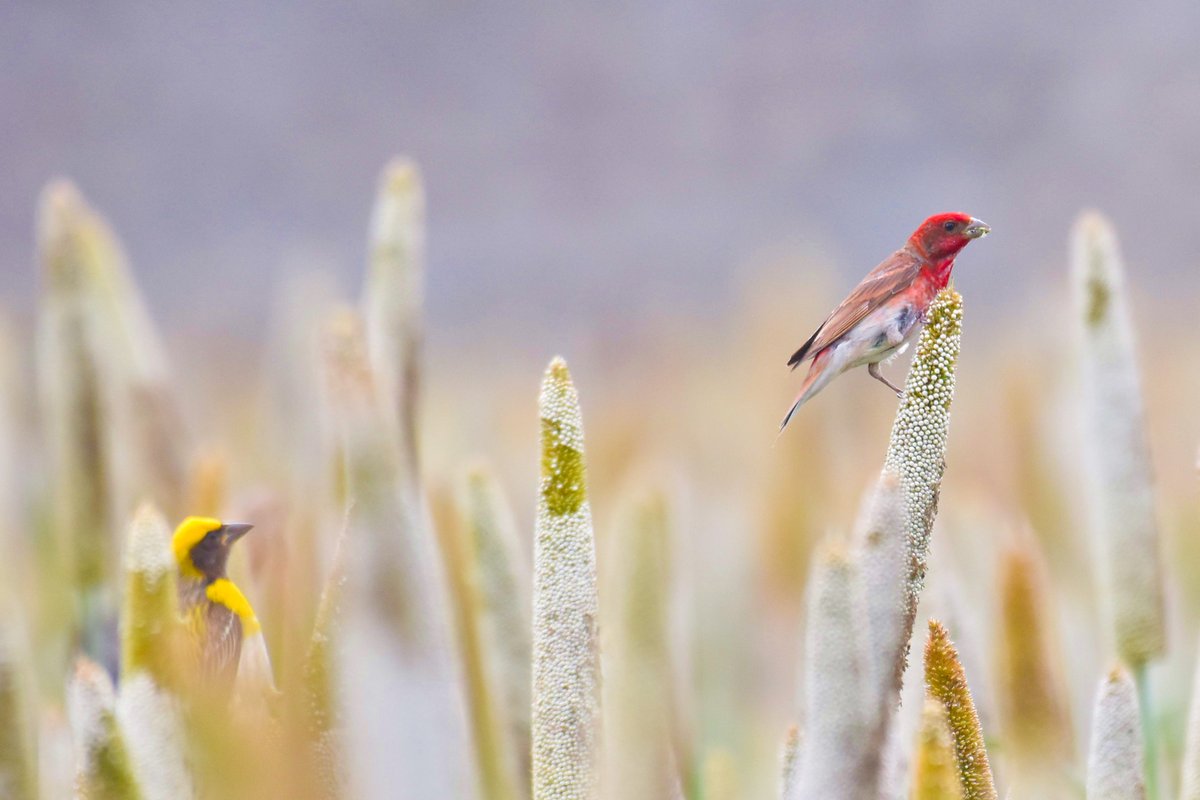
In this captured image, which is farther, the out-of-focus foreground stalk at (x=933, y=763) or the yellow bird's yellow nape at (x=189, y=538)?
the yellow bird's yellow nape at (x=189, y=538)

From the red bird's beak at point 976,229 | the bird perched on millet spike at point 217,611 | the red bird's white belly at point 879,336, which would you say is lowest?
the bird perched on millet spike at point 217,611

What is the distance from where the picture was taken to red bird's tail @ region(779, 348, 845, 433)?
8.3 inches

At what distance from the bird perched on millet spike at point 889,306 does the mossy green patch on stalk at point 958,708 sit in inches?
1.6

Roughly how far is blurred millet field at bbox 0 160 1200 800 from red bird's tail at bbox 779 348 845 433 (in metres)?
0.01

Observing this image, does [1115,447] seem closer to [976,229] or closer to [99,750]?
[976,229]

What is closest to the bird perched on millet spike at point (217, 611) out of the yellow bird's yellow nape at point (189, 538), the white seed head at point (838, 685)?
the yellow bird's yellow nape at point (189, 538)

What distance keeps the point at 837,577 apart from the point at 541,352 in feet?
2.92

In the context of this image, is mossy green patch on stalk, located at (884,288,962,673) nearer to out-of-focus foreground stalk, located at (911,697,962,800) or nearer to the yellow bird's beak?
out-of-focus foreground stalk, located at (911,697,962,800)

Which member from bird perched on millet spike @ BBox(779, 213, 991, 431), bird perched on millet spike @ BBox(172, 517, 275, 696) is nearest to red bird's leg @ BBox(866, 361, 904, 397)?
bird perched on millet spike @ BBox(779, 213, 991, 431)

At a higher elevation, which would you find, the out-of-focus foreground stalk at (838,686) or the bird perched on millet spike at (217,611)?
the bird perched on millet spike at (217,611)

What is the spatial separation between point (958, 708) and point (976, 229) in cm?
8

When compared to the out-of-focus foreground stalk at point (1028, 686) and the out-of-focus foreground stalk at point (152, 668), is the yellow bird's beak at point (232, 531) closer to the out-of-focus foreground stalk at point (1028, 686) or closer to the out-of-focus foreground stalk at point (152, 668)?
the out-of-focus foreground stalk at point (152, 668)

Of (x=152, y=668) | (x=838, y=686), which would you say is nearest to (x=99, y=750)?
(x=152, y=668)

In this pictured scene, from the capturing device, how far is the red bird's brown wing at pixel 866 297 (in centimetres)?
20
